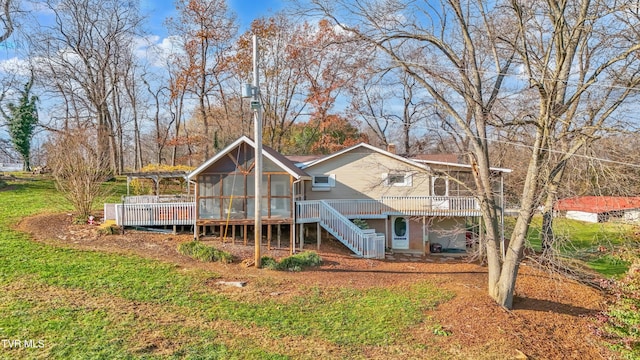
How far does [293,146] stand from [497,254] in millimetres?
25376

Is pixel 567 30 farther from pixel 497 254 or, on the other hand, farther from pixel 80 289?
pixel 80 289

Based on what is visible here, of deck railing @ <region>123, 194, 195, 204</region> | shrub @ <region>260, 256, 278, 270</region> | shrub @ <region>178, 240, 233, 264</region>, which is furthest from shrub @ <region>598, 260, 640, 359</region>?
deck railing @ <region>123, 194, 195, 204</region>

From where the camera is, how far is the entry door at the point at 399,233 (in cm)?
1823

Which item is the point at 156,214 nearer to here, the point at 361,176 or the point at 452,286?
the point at 361,176

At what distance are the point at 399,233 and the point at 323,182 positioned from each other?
4628 mm

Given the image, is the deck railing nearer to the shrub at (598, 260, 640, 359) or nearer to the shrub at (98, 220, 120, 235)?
the shrub at (98, 220, 120, 235)

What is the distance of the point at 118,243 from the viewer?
13148mm

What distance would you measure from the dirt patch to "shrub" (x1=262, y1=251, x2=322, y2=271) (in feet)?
1.32

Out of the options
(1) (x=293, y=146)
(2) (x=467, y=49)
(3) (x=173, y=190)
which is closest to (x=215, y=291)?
(2) (x=467, y=49)

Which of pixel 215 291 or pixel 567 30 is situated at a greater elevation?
pixel 567 30

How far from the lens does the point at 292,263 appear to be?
12.4 m

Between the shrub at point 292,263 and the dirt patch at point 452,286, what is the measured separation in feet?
1.32

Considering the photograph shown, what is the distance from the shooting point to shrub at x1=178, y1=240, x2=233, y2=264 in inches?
486
